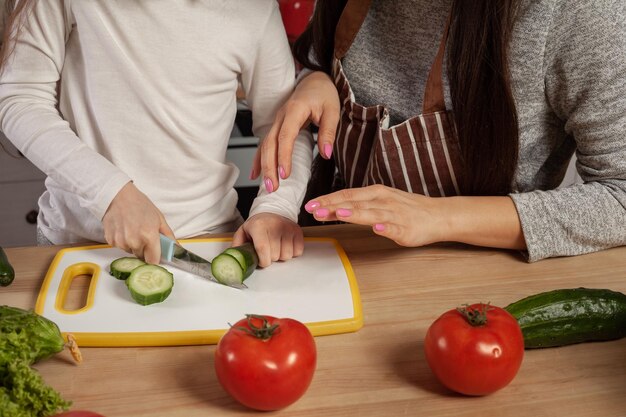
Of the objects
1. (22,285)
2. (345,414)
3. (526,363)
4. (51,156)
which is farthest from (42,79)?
(526,363)

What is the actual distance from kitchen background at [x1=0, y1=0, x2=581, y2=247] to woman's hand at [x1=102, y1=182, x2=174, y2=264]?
1.22 m

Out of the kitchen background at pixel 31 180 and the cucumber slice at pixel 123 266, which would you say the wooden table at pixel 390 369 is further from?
the kitchen background at pixel 31 180

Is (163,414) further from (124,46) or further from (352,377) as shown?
(124,46)

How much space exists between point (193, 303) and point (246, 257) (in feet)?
0.37

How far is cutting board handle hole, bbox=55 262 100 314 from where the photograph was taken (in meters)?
1.09

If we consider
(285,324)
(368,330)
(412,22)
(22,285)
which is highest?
(412,22)

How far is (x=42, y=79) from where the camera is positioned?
1.28 meters

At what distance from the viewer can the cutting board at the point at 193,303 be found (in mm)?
1007

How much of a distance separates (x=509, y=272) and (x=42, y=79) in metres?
0.88

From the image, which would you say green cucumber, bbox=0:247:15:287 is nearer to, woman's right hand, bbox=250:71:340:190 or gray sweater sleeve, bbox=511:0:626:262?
woman's right hand, bbox=250:71:340:190

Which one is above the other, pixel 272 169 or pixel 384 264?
pixel 272 169

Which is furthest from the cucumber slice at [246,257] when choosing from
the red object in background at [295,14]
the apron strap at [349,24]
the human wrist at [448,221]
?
the red object in background at [295,14]

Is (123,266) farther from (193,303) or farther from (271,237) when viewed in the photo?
(271,237)

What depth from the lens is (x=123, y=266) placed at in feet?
3.70
